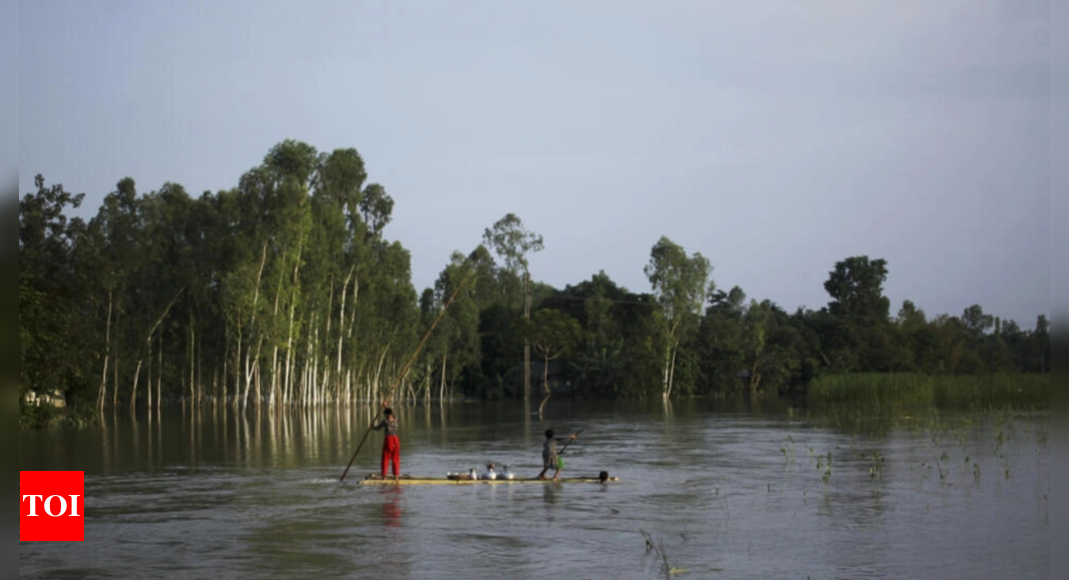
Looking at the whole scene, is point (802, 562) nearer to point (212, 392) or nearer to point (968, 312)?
point (212, 392)

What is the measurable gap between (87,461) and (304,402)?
42087 mm

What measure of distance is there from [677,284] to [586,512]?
243 ft

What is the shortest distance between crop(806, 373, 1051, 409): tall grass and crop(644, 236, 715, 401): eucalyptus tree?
37782mm

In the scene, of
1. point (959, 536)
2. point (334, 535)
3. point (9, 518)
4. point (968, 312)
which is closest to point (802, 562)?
point (959, 536)

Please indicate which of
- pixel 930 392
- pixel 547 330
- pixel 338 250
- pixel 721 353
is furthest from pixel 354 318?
pixel 930 392

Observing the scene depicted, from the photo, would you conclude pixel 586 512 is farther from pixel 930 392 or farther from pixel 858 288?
pixel 858 288

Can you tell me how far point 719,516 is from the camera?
17953 millimetres

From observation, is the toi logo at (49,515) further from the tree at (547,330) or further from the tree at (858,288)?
the tree at (858,288)

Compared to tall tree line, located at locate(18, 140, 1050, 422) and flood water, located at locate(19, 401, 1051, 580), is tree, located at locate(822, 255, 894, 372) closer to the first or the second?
tall tree line, located at locate(18, 140, 1050, 422)

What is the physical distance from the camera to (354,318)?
260 ft

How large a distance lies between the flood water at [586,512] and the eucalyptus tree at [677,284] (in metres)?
56.4

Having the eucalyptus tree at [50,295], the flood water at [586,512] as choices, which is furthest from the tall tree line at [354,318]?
the flood water at [586,512]

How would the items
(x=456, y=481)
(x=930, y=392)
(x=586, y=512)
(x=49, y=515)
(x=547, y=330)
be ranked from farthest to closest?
(x=547, y=330) < (x=930, y=392) < (x=456, y=481) < (x=586, y=512) < (x=49, y=515)

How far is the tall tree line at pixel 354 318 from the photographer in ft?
202
